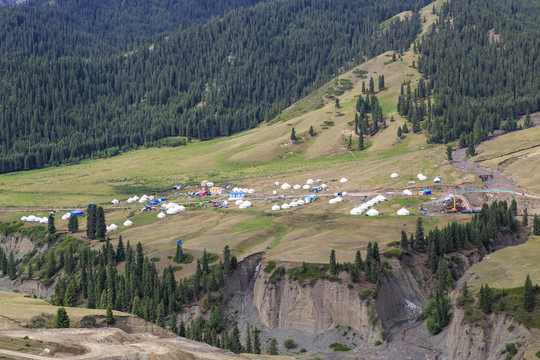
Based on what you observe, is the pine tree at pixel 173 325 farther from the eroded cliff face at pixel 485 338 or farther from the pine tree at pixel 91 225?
the pine tree at pixel 91 225

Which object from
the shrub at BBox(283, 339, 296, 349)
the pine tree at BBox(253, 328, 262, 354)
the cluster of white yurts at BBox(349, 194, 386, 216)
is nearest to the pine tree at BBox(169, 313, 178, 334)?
the pine tree at BBox(253, 328, 262, 354)

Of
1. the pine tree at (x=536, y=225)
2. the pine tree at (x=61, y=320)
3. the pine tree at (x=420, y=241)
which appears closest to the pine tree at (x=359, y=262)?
the pine tree at (x=420, y=241)

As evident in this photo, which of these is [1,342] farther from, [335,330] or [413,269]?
[413,269]

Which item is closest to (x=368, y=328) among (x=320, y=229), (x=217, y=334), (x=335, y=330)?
(x=335, y=330)

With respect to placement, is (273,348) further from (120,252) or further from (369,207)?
(369,207)

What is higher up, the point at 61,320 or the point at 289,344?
the point at 61,320

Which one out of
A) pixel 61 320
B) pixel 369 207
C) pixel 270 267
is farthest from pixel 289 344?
pixel 369 207
